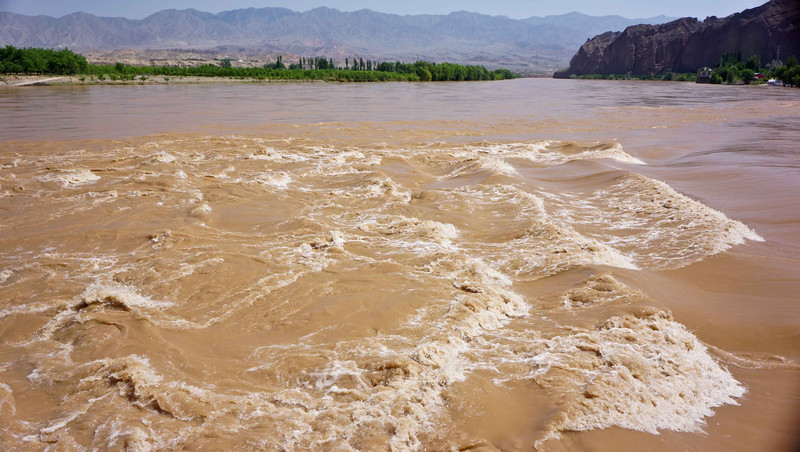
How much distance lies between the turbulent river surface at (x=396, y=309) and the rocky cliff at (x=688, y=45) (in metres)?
92.6

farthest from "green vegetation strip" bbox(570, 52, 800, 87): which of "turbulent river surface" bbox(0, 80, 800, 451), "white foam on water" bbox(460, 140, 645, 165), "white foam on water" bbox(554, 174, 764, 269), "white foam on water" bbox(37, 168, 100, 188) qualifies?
"white foam on water" bbox(37, 168, 100, 188)

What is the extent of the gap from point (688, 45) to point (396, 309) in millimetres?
146461

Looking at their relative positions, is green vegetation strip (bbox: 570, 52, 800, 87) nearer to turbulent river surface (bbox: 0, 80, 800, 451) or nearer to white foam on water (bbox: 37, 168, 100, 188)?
turbulent river surface (bbox: 0, 80, 800, 451)

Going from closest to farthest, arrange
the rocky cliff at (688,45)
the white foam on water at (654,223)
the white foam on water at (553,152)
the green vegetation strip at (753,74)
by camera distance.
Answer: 1. the white foam on water at (654,223)
2. the white foam on water at (553,152)
3. the green vegetation strip at (753,74)
4. the rocky cliff at (688,45)

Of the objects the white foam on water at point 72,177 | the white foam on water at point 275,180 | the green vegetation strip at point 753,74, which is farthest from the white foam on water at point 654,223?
the green vegetation strip at point 753,74

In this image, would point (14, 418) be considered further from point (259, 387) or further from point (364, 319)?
point (364, 319)

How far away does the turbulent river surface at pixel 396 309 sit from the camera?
3221 mm

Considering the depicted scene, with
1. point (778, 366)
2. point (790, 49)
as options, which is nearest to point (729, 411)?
point (778, 366)

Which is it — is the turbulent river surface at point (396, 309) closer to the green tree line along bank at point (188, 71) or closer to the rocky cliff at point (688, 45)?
the green tree line along bank at point (188, 71)

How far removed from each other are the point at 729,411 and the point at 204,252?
218 inches

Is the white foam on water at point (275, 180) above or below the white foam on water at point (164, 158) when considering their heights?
below

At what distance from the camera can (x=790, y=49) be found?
88375 mm

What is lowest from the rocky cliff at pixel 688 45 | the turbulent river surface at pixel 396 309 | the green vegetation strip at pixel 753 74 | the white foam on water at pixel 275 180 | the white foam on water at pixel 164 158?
the turbulent river surface at pixel 396 309

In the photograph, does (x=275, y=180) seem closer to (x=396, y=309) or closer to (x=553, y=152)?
(x=396, y=309)
